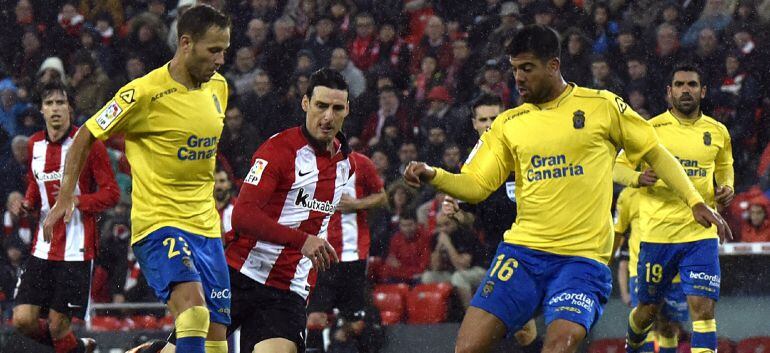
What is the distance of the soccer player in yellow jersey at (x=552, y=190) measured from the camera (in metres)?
5.95

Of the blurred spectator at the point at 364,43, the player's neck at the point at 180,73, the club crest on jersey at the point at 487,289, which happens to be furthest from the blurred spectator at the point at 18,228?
the club crest on jersey at the point at 487,289

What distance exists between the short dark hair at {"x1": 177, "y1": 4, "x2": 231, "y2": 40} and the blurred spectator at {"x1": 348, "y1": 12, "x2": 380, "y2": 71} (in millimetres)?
7232

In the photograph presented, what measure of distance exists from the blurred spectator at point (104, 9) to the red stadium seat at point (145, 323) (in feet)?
16.7

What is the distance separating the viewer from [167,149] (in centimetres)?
645

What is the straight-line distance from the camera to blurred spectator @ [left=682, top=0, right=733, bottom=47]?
12.6m

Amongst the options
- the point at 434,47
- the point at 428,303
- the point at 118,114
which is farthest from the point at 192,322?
the point at 434,47

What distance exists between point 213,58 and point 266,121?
271 inches

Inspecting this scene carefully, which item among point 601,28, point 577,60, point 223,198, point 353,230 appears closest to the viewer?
point 353,230

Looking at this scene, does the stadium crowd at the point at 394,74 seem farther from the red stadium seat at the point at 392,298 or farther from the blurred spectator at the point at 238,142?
the red stadium seat at the point at 392,298

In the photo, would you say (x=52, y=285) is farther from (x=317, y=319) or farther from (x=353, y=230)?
(x=353, y=230)

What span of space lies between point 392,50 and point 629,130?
7.73 meters

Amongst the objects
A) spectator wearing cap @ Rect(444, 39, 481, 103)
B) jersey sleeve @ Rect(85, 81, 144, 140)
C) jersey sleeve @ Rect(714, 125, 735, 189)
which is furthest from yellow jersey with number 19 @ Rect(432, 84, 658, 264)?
spectator wearing cap @ Rect(444, 39, 481, 103)

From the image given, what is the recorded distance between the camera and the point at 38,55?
15.1 meters

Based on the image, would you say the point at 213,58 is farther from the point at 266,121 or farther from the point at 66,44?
the point at 66,44
